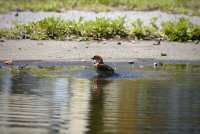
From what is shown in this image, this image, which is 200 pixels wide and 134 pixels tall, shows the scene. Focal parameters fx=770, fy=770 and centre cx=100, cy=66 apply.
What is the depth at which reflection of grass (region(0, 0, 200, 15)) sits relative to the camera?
2610cm

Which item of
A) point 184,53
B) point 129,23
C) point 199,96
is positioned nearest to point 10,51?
point 184,53

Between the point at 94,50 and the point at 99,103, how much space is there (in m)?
8.80

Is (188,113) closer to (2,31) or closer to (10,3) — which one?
(2,31)

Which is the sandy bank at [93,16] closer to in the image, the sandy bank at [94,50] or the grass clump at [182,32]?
the grass clump at [182,32]

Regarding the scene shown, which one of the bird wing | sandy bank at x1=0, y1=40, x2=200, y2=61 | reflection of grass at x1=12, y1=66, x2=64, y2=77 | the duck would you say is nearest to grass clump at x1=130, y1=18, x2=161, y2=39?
sandy bank at x1=0, y1=40, x2=200, y2=61

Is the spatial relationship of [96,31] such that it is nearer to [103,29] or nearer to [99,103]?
[103,29]

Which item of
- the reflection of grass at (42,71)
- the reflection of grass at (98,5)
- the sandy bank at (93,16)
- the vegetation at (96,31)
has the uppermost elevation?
the reflection of grass at (98,5)

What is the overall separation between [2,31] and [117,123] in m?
12.9

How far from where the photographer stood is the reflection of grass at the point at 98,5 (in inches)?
1028

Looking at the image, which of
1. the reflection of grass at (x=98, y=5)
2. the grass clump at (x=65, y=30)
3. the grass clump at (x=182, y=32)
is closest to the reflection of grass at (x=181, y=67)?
the grass clump at (x=182, y=32)

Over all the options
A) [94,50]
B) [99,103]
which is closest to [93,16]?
[94,50]

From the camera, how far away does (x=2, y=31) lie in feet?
67.1

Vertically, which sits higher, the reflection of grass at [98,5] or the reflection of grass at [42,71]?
the reflection of grass at [98,5]

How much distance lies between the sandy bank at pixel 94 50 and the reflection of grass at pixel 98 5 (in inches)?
244
